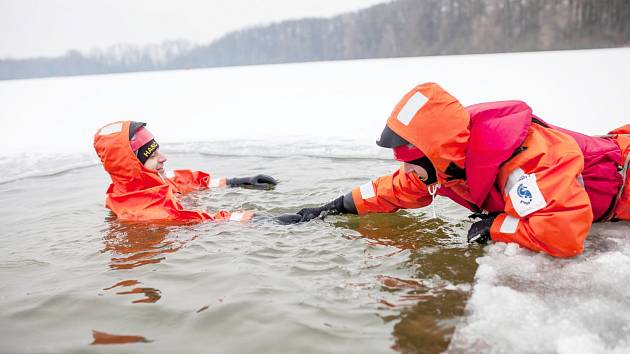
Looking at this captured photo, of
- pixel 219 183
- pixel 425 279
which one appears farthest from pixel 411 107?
pixel 219 183

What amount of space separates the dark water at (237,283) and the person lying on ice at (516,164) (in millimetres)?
362

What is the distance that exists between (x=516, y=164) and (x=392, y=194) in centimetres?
97

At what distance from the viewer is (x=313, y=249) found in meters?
2.95

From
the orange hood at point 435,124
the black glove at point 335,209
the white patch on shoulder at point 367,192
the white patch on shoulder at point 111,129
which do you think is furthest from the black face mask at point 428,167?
the white patch on shoulder at point 111,129

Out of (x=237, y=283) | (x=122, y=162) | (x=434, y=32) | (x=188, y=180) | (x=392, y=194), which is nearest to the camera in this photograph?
(x=237, y=283)

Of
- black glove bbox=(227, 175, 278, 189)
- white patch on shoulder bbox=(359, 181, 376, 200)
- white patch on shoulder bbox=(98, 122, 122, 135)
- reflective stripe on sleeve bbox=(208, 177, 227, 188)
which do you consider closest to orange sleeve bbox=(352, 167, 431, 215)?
white patch on shoulder bbox=(359, 181, 376, 200)

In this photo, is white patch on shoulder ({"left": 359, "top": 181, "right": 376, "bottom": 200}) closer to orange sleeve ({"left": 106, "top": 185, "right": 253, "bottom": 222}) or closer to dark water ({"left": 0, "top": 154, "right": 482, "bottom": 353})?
dark water ({"left": 0, "top": 154, "right": 482, "bottom": 353})

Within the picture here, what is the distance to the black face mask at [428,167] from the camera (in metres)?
2.57

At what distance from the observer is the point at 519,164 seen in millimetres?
2346

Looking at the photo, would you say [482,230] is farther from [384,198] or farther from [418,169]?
[384,198]

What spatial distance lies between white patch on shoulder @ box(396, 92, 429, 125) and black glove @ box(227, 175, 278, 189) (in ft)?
8.34

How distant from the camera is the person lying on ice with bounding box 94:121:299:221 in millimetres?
3631

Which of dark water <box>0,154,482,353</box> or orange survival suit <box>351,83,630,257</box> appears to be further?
orange survival suit <box>351,83,630,257</box>

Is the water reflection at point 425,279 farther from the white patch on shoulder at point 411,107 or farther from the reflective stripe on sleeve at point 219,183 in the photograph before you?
the reflective stripe on sleeve at point 219,183
